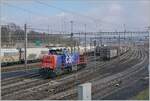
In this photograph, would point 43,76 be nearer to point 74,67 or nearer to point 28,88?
point 74,67

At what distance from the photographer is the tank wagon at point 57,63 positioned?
3344 cm

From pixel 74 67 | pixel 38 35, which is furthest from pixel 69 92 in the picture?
pixel 38 35

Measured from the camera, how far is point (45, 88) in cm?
2566

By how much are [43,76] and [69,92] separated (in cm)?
1057

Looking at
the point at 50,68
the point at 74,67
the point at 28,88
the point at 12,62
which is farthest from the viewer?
the point at 12,62

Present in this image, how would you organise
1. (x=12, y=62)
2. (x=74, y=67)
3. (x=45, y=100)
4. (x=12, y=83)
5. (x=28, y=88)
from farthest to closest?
(x=12, y=62) < (x=74, y=67) < (x=12, y=83) < (x=28, y=88) < (x=45, y=100)

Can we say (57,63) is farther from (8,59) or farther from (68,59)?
(8,59)

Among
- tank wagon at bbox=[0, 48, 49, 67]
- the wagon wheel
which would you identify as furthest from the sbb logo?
the wagon wheel

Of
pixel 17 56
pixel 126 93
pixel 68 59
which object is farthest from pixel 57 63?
pixel 17 56

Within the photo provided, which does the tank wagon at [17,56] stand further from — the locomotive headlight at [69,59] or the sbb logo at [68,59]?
the sbb logo at [68,59]

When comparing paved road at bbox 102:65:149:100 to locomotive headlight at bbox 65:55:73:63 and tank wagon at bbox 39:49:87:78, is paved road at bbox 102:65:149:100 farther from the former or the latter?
locomotive headlight at bbox 65:55:73:63

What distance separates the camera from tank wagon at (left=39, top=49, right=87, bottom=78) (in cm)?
3344

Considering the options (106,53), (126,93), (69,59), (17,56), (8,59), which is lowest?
(126,93)

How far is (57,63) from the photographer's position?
1340 inches
